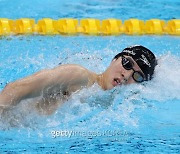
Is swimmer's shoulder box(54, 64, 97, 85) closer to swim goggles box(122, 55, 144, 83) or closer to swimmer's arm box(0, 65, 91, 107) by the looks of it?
swimmer's arm box(0, 65, 91, 107)

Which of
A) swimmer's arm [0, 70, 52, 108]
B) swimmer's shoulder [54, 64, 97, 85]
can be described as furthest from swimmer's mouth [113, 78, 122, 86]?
swimmer's arm [0, 70, 52, 108]

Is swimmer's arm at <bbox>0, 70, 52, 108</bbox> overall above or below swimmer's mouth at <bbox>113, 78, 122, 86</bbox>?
below

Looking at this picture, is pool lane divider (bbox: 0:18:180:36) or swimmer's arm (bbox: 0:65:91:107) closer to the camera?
swimmer's arm (bbox: 0:65:91:107)

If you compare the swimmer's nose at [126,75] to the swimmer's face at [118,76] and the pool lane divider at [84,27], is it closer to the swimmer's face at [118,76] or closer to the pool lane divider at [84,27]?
the swimmer's face at [118,76]

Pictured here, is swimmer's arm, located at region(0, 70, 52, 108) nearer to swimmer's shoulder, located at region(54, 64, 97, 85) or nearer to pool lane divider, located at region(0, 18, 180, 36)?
swimmer's shoulder, located at region(54, 64, 97, 85)

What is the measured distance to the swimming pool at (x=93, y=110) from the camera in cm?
284

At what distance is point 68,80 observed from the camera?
287 cm

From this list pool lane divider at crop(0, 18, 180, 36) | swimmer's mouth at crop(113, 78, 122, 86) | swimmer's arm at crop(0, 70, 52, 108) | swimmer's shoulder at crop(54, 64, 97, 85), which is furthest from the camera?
pool lane divider at crop(0, 18, 180, 36)

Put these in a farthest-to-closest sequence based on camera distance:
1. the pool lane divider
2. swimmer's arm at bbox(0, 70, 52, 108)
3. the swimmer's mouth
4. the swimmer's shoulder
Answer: the pool lane divider, the swimmer's mouth, the swimmer's shoulder, swimmer's arm at bbox(0, 70, 52, 108)

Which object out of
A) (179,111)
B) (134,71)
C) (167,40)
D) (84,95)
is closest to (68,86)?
(84,95)

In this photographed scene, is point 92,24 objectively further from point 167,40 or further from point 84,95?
point 84,95

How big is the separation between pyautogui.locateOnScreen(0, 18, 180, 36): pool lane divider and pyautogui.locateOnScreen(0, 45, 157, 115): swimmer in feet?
7.40

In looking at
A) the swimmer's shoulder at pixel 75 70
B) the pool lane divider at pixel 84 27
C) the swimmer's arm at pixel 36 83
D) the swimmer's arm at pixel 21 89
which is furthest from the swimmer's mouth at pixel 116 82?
the pool lane divider at pixel 84 27

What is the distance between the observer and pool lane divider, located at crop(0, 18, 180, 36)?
529 cm
